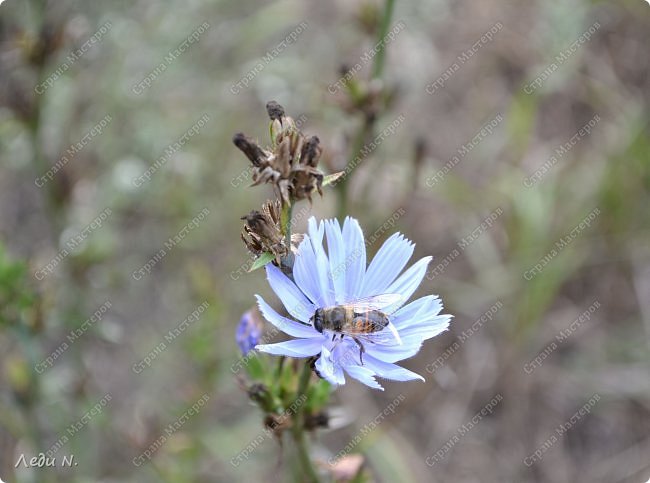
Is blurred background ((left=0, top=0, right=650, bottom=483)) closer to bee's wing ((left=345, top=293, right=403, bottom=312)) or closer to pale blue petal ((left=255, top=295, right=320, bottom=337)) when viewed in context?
bee's wing ((left=345, top=293, right=403, bottom=312))

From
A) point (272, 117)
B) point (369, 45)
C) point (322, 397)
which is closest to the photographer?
point (272, 117)

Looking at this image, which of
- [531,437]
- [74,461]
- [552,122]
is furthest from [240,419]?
[552,122]

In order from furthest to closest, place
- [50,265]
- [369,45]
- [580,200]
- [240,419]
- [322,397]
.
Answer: [369,45]
[580,200]
[240,419]
[50,265]
[322,397]

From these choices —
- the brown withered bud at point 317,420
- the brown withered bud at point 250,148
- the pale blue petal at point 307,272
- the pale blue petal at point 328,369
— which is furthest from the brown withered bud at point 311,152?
the brown withered bud at point 317,420

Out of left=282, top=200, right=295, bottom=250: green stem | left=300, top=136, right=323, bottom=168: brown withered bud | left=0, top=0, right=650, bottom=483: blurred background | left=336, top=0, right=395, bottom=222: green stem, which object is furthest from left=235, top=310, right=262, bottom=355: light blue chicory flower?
left=0, top=0, right=650, bottom=483: blurred background

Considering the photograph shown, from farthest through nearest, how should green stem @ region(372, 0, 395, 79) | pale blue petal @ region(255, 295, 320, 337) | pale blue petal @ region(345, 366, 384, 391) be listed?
green stem @ region(372, 0, 395, 79) < pale blue petal @ region(255, 295, 320, 337) < pale blue petal @ region(345, 366, 384, 391)

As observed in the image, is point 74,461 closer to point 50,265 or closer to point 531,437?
point 50,265
